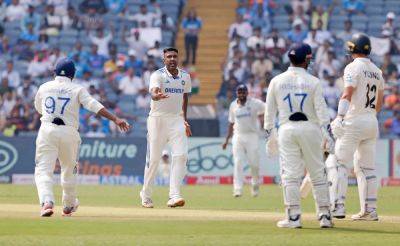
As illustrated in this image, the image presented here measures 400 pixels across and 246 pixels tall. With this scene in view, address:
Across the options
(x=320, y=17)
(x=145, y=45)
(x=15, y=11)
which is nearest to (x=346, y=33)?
(x=320, y=17)

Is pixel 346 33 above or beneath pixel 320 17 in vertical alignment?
beneath

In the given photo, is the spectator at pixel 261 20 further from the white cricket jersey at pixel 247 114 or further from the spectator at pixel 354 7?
the white cricket jersey at pixel 247 114

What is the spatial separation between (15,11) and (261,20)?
813cm

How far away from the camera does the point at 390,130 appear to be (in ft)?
104

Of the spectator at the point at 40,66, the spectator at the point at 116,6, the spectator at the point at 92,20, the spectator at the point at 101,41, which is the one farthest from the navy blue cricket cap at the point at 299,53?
the spectator at the point at 116,6

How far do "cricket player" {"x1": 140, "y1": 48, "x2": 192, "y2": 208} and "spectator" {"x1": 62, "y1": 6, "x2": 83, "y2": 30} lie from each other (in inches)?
770

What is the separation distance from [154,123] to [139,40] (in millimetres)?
18585

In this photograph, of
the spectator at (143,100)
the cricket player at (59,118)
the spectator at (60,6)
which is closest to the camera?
the cricket player at (59,118)

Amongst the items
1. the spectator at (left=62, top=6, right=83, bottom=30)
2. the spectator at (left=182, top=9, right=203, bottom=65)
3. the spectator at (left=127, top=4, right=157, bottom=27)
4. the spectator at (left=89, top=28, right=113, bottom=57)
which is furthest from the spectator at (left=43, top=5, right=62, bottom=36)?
the spectator at (left=182, top=9, right=203, bottom=65)

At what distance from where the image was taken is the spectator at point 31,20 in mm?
37094

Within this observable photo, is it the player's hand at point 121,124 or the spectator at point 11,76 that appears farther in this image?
the spectator at point 11,76

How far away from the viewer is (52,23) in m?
37.2

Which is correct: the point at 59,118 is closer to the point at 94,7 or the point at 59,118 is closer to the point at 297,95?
the point at 297,95

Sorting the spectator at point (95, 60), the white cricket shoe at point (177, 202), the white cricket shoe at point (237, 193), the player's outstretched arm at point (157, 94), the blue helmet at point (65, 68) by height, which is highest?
the spectator at point (95, 60)
